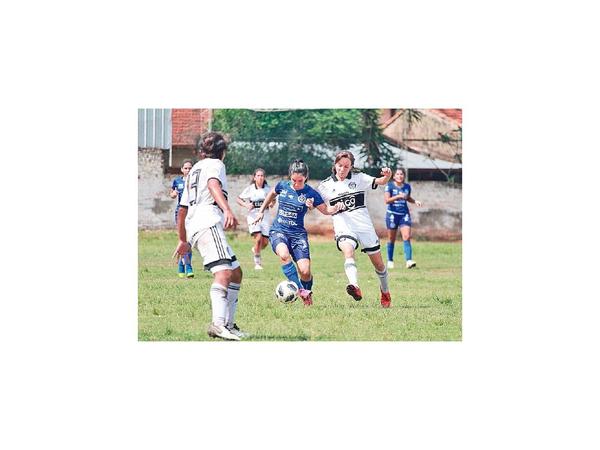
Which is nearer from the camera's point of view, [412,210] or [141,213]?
[141,213]

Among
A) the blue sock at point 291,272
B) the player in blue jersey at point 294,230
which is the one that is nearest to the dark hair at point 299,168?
the player in blue jersey at point 294,230

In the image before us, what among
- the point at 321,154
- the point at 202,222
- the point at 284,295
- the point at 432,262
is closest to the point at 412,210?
the point at 432,262

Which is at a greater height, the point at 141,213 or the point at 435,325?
the point at 141,213

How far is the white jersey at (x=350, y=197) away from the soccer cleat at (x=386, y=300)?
0.89 metres

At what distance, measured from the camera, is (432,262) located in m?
19.1

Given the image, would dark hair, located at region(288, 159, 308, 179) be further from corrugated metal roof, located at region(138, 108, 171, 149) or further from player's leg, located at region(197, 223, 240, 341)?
player's leg, located at region(197, 223, 240, 341)

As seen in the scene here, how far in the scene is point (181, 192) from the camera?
17.3 m

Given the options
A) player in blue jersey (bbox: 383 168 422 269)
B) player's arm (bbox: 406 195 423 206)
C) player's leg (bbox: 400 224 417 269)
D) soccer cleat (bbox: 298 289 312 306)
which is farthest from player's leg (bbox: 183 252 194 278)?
player's leg (bbox: 400 224 417 269)

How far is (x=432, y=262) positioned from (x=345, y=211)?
2.66 m

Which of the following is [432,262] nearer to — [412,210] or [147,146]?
[412,210]

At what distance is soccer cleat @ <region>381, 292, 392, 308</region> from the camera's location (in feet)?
55.6

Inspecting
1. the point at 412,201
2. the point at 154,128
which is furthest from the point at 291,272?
the point at 412,201

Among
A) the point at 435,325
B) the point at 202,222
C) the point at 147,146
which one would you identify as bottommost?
the point at 435,325

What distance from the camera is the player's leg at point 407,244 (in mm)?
19844
